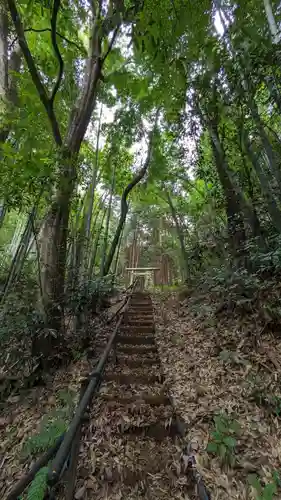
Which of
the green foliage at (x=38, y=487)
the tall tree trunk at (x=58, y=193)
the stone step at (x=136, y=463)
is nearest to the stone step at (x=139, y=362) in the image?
the tall tree trunk at (x=58, y=193)

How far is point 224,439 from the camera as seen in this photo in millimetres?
2047

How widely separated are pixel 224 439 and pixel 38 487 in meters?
1.57

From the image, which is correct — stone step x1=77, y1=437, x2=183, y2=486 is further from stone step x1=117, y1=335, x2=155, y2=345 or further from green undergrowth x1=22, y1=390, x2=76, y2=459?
stone step x1=117, y1=335, x2=155, y2=345

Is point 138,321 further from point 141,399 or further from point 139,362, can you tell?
point 141,399

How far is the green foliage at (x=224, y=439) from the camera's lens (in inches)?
75.9

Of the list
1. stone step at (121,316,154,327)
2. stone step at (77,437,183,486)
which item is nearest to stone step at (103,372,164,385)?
stone step at (77,437,183,486)

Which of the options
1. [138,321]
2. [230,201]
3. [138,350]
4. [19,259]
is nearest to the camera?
[19,259]

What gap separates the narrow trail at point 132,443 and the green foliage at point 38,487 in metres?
0.67

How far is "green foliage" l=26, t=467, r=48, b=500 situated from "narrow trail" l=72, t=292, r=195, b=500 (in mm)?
674

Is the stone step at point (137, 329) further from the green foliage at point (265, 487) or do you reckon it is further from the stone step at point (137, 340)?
the green foliage at point (265, 487)

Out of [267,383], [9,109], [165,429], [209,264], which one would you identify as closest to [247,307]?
[267,383]

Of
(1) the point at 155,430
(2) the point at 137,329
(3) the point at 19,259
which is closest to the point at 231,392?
(1) the point at 155,430

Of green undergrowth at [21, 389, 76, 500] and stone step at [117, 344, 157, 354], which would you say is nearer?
green undergrowth at [21, 389, 76, 500]

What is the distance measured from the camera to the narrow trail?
1.77m
